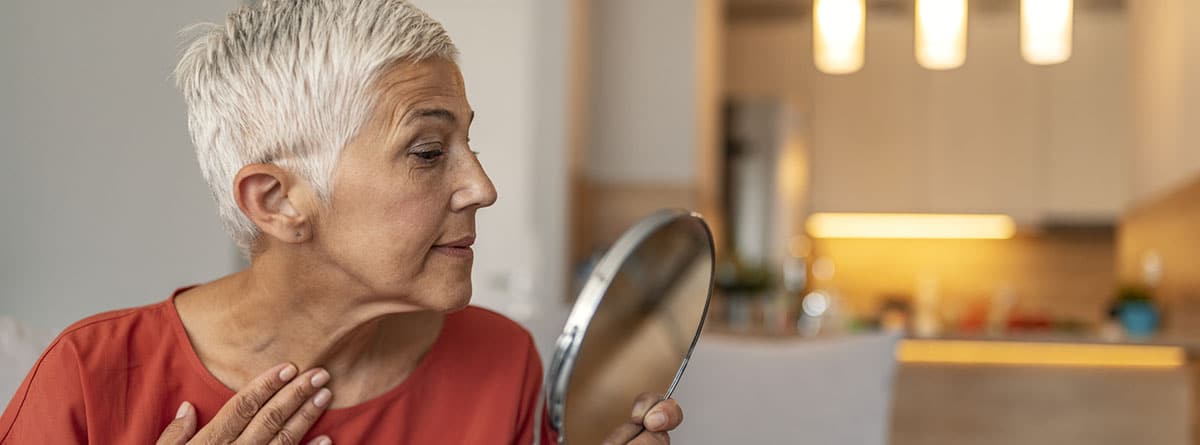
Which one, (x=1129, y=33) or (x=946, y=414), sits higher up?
(x=1129, y=33)

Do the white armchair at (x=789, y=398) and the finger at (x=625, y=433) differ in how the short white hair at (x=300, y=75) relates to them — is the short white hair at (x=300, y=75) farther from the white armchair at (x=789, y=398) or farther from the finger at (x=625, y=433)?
the white armchair at (x=789, y=398)

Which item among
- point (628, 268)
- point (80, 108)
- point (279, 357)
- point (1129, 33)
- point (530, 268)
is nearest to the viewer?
point (628, 268)

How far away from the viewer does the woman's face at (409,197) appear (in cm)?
98

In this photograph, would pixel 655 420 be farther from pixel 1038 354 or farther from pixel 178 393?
pixel 1038 354

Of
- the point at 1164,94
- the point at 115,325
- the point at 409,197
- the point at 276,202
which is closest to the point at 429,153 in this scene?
the point at 409,197

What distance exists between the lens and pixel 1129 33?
5352 mm

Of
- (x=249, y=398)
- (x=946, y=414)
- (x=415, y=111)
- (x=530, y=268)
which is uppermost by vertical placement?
(x=415, y=111)

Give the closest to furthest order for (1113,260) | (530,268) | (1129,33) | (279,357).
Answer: (279,357)
(530,268)
(1129,33)
(1113,260)

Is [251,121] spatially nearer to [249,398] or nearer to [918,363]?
[249,398]

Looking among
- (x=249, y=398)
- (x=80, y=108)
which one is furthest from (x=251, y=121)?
(x=80, y=108)

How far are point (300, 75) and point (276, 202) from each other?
12 centimetres

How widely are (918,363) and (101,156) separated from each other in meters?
2.92

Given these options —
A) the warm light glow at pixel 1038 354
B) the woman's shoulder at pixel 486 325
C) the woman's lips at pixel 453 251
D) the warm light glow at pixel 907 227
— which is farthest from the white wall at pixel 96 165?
the warm light glow at pixel 907 227

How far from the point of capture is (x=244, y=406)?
1010 millimetres
